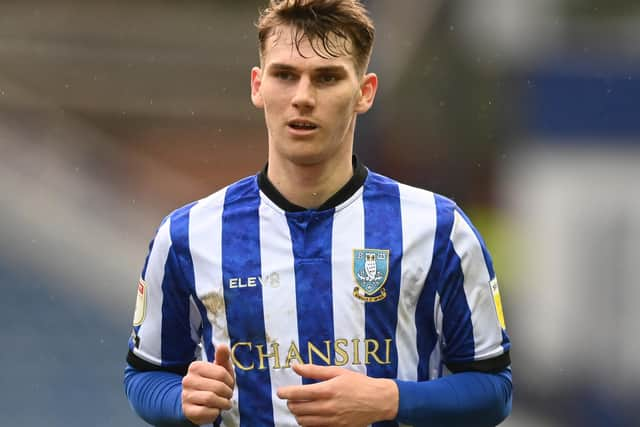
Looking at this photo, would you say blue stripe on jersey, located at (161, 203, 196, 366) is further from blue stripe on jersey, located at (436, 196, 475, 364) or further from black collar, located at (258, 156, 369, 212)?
blue stripe on jersey, located at (436, 196, 475, 364)

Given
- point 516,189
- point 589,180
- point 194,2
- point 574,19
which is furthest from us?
point 194,2

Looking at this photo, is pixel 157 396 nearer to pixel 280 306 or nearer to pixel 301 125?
pixel 280 306

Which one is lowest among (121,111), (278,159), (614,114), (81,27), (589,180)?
(278,159)

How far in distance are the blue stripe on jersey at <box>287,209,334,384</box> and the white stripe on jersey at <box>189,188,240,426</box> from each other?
0.52 feet

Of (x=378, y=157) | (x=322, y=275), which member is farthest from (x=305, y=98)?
(x=378, y=157)

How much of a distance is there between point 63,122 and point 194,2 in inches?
70.7

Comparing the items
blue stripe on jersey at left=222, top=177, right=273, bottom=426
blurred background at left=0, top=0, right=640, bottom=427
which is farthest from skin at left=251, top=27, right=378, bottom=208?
blurred background at left=0, top=0, right=640, bottom=427

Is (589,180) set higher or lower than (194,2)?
lower

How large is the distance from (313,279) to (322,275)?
0.02 meters

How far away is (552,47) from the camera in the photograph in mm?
8062

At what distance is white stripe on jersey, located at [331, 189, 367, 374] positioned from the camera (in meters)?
2.09

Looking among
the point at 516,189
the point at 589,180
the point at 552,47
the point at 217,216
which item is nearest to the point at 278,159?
the point at 217,216

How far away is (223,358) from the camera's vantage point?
1.93 meters

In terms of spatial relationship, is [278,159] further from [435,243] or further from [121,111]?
[121,111]
